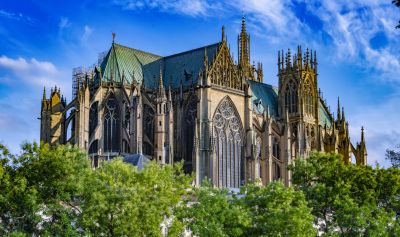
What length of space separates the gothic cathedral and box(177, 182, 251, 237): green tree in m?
32.4

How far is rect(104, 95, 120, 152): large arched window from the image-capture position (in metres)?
91.6

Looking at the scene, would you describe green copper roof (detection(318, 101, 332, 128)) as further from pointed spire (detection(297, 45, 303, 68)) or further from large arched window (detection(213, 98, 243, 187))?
large arched window (detection(213, 98, 243, 187))

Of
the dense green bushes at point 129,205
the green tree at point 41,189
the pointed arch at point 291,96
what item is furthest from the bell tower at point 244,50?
the green tree at point 41,189

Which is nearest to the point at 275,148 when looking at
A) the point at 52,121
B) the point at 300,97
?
the point at 300,97

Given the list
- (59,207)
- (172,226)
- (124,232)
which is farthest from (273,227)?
(59,207)

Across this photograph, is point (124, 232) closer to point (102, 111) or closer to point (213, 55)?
point (102, 111)

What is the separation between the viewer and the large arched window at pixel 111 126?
91625mm

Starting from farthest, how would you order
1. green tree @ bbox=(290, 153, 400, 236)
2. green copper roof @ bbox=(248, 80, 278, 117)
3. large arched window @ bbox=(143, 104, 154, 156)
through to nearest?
green copper roof @ bbox=(248, 80, 278, 117) → large arched window @ bbox=(143, 104, 154, 156) → green tree @ bbox=(290, 153, 400, 236)

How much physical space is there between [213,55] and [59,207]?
50592mm

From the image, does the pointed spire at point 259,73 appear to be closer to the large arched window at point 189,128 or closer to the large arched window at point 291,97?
the large arched window at point 291,97

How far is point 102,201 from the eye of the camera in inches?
1924

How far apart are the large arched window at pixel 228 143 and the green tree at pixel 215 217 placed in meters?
37.9

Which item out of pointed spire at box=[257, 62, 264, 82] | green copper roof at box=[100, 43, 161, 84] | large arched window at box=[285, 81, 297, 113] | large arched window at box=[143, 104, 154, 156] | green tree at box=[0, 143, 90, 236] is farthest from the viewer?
pointed spire at box=[257, 62, 264, 82]

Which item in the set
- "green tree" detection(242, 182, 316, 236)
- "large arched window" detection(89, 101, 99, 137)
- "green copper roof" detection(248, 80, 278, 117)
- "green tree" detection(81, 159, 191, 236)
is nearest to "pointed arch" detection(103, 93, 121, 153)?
"large arched window" detection(89, 101, 99, 137)
